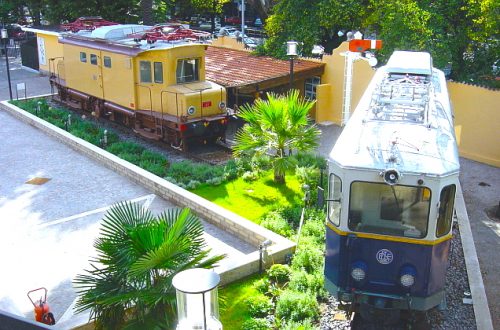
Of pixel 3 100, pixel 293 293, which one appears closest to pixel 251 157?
pixel 293 293

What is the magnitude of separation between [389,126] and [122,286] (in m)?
4.58

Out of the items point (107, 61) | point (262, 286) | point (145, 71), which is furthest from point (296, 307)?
point (107, 61)

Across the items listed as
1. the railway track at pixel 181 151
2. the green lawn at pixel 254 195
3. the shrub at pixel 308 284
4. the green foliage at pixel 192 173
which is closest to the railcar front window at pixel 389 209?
the shrub at pixel 308 284

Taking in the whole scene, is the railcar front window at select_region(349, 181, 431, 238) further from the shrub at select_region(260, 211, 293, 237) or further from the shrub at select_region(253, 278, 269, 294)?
the shrub at select_region(260, 211, 293, 237)

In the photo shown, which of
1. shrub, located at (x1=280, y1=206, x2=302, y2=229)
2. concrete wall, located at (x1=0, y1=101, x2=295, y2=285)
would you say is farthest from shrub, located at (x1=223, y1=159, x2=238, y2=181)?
shrub, located at (x1=280, y1=206, x2=302, y2=229)

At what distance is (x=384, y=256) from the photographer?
302 inches

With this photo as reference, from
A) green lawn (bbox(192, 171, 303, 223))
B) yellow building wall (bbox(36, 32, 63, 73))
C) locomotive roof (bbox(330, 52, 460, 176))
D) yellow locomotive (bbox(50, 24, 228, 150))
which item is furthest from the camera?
yellow building wall (bbox(36, 32, 63, 73))

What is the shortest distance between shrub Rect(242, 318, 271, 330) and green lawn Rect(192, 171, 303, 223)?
3.78 meters

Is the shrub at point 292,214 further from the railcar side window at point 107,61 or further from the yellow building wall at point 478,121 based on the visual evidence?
the railcar side window at point 107,61

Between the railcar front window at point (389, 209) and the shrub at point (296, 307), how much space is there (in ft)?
5.01

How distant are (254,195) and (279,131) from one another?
63.2 inches

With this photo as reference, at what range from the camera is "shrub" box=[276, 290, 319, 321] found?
8.38 metres

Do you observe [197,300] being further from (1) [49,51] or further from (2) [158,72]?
(1) [49,51]

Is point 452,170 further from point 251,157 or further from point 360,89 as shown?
point 360,89
